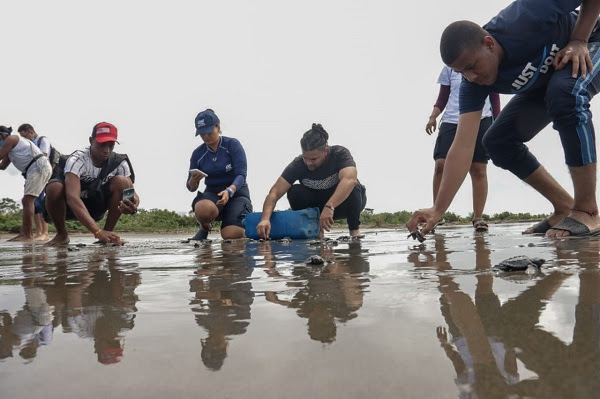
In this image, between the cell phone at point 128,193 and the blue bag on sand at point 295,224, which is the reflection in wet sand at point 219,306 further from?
the cell phone at point 128,193

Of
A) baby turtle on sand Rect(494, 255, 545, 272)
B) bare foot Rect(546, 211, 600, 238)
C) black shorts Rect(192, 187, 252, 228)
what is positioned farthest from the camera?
black shorts Rect(192, 187, 252, 228)

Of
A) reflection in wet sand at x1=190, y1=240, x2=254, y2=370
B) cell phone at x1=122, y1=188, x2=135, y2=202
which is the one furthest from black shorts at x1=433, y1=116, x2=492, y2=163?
reflection in wet sand at x1=190, y1=240, x2=254, y2=370

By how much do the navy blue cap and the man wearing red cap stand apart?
92 centimetres

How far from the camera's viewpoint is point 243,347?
74 cm

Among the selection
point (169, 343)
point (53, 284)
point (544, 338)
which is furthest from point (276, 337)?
point (53, 284)

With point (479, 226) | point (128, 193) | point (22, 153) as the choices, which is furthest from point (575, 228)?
point (22, 153)

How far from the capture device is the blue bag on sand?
4859mm

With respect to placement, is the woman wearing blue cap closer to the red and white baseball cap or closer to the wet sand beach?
the red and white baseball cap

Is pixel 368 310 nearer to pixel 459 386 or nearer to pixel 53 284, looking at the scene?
pixel 459 386

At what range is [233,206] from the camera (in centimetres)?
552

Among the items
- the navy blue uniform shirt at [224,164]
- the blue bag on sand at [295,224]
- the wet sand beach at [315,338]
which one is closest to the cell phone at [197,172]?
the navy blue uniform shirt at [224,164]

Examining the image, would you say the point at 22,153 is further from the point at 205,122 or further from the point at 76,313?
the point at 76,313

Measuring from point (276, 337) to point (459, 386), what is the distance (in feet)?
1.13

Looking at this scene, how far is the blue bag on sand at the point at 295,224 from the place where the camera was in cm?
486
